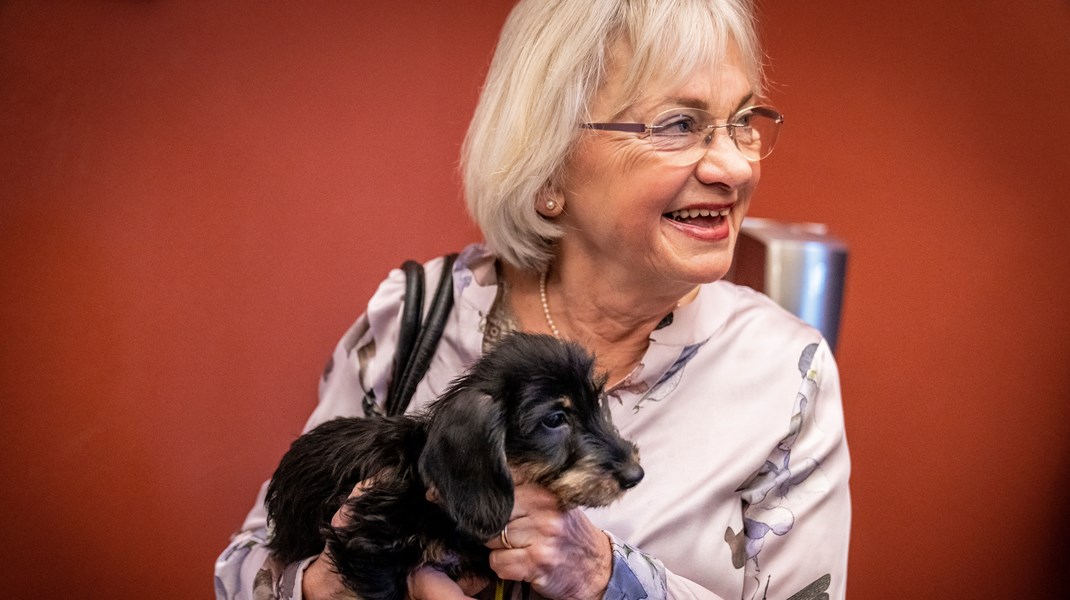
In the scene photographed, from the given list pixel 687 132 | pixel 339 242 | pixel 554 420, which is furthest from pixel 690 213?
pixel 339 242

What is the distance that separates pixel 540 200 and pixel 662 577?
2.35ft

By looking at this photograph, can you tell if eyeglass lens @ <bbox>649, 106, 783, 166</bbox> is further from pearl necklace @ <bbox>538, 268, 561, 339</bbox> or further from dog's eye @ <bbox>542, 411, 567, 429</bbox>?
dog's eye @ <bbox>542, 411, 567, 429</bbox>

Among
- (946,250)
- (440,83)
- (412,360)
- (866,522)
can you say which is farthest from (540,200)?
(866,522)

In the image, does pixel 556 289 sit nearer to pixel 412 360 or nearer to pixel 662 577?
pixel 412 360

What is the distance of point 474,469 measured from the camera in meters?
1.02

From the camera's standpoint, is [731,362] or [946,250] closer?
[731,362]

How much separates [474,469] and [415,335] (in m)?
0.68

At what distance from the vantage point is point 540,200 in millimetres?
1596

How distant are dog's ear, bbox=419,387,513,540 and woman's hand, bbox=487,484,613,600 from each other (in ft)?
0.38

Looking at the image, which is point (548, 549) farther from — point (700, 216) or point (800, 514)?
point (700, 216)

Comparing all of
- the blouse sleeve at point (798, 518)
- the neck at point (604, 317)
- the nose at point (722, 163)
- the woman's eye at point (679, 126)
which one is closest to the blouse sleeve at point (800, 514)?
the blouse sleeve at point (798, 518)

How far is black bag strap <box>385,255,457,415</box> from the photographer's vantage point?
1624 millimetres

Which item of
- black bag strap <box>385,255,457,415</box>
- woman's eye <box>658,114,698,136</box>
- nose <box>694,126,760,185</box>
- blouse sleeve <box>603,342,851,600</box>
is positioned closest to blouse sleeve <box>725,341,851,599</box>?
blouse sleeve <box>603,342,851,600</box>

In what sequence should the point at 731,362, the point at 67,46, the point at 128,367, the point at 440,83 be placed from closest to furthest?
the point at 731,362
the point at 67,46
the point at 128,367
the point at 440,83
